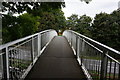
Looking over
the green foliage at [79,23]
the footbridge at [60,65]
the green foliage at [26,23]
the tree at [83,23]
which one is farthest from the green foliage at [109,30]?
the green foliage at [26,23]

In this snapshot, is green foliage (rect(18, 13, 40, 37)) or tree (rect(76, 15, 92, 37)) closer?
green foliage (rect(18, 13, 40, 37))

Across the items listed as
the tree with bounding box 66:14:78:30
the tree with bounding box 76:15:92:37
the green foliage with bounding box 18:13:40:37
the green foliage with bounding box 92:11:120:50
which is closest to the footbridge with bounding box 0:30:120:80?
the green foliage with bounding box 18:13:40:37

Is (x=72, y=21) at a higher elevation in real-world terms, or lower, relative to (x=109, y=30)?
higher

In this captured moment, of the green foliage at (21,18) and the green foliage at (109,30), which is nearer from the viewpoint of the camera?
the green foliage at (21,18)

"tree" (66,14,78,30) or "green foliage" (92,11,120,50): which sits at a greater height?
"tree" (66,14,78,30)

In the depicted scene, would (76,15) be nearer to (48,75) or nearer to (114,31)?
(114,31)

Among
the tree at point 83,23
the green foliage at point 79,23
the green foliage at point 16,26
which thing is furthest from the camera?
the tree at point 83,23

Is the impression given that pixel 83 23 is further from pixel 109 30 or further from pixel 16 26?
pixel 16 26

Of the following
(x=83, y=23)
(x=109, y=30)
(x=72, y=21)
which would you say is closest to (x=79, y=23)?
(x=83, y=23)

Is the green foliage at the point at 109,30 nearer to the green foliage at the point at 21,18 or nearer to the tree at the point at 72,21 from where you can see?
the tree at the point at 72,21

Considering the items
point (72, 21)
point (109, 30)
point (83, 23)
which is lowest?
point (109, 30)

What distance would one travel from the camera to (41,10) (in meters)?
3.89

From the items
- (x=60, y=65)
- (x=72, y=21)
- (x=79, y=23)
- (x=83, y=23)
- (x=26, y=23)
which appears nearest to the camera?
(x=26, y=23)

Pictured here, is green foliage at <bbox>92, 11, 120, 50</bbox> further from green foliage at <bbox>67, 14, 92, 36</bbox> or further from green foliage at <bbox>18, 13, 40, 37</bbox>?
green foliage at <bbox>18, 13, 40, 37</bbox>
